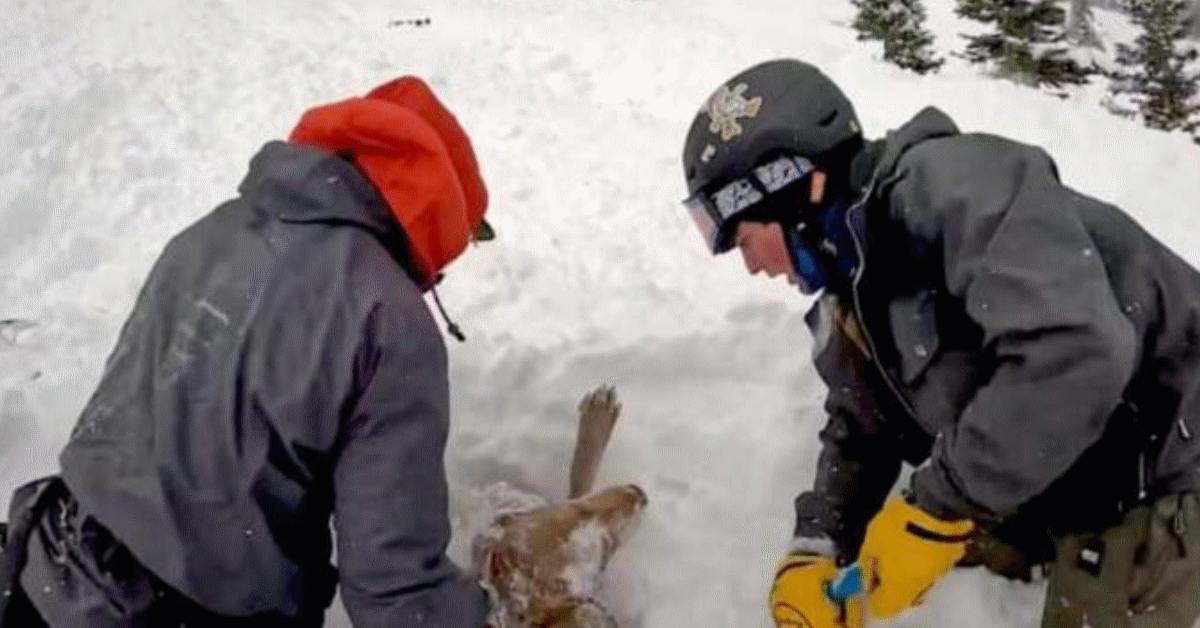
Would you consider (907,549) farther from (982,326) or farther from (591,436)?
(591,436)

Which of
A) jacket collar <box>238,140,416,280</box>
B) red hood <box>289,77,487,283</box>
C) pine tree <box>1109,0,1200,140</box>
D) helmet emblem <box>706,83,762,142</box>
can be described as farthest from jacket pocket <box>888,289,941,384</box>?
pine tree <box>1109,0,1200,140</box>

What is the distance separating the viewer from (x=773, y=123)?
265cm

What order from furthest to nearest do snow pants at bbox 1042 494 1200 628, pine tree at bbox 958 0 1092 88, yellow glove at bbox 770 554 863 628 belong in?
pine tree at bbox 958 0 1092 88 → yellow glove at bbox 770 554 863 628 → snow pants at bbox 1042 494 1200 628

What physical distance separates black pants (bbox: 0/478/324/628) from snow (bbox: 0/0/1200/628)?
3.40 feet

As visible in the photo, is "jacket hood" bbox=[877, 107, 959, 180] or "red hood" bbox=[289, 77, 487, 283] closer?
"red hood" bbox=[289, 77, 487, 283]

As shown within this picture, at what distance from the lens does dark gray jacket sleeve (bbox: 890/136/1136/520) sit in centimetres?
228

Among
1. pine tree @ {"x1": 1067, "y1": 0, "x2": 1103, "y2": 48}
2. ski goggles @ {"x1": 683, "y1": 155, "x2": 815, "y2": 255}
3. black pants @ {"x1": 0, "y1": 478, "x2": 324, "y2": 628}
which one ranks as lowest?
pine tree @ {"x1": 1067, "y1": 0, "x2": 1103, "y2": 48}

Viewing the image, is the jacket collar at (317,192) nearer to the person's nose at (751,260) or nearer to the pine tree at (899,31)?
the person's nose at (751,260)

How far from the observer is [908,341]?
2602mm

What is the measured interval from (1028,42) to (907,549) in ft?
52.5

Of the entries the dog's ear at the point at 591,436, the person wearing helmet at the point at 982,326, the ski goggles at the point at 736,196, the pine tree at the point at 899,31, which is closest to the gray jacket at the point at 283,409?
the ski goggles at the point at 736,196

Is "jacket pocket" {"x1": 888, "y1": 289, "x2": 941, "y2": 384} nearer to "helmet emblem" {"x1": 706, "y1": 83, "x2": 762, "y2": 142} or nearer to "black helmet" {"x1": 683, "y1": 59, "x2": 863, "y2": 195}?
"black helmet" {"x1": 683, "y1": 59, "x2": 863, "y2": 195}

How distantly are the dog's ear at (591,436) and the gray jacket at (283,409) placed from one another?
4.97ft

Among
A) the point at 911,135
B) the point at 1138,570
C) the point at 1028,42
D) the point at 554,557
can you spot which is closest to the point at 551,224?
the point at 554,557
